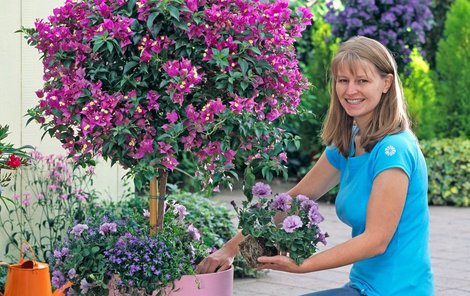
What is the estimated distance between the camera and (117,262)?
3.37m

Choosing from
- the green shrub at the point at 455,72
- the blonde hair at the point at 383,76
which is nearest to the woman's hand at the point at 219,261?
the blonde hair at the point at 383,76

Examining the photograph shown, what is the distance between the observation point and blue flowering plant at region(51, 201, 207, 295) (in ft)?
11.1

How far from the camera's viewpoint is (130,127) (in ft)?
10.8

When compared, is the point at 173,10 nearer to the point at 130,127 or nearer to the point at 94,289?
the point at 130,127

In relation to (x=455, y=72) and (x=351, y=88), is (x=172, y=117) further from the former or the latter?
(x=455, y=72)

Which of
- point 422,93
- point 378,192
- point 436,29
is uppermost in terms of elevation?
point 436,29

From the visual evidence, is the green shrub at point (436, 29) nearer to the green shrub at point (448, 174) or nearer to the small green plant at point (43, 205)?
the green shrub at point (448, 174)

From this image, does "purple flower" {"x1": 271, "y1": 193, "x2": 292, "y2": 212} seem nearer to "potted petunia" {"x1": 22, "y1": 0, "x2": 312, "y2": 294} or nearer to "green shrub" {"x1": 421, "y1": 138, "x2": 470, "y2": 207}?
"potted petunia" {"x1": 22, "y1": 0, "x2": 312, "y2": 294}

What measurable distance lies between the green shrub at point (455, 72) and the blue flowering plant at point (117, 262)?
23.2 feet

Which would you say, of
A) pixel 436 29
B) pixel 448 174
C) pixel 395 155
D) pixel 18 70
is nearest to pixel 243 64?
pixel 395 155

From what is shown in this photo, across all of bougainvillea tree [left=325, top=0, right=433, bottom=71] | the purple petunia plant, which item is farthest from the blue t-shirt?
bougainvillea tree [left=325, top=0, right=433, bottom=71]

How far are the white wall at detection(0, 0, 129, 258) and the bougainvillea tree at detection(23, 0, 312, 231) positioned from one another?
1731 mm

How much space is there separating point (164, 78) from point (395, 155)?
2.82 feet

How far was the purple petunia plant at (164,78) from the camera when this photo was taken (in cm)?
328
